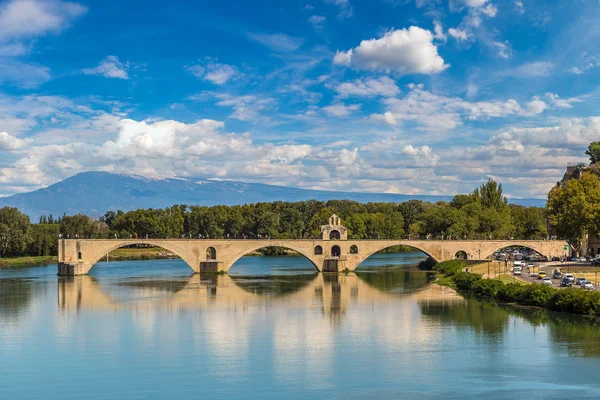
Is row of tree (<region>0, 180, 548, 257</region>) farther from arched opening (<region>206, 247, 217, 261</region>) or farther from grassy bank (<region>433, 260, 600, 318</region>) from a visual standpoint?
grassy bank (<region>433, 260, 600, 318</region>)

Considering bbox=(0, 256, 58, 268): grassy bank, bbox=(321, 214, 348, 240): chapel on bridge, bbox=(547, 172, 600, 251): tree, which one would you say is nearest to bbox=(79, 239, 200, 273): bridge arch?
bbox=(321, 214, 348, 240): chapel on bridge

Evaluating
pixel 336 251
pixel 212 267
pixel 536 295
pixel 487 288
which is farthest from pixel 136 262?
pixel 536 295

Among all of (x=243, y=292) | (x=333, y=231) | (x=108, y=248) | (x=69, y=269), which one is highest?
(x=333, y=231)

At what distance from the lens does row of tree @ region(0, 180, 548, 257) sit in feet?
291

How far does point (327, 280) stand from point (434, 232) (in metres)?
29.0

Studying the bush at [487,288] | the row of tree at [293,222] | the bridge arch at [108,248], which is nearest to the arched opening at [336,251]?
the row of tree at [293,222]

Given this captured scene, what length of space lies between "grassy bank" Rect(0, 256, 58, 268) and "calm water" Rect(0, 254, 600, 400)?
113ft

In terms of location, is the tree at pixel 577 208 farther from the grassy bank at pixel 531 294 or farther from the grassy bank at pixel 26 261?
the grassy bank at pixel 26 261

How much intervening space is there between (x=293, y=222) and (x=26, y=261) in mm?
47002

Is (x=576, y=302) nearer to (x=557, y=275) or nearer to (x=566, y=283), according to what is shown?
(x=566, y=283)

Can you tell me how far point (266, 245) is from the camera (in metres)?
73.4

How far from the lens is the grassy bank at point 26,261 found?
281 ft

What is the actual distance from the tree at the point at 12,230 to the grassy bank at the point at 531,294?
188 ft

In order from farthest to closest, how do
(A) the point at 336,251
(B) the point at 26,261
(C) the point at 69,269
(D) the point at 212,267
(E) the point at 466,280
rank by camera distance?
(B) the point at 26,261
(A) the point at 336,251
(D) the point at 212,267
(C) the point at 69,269
(E) the point at 466,280
